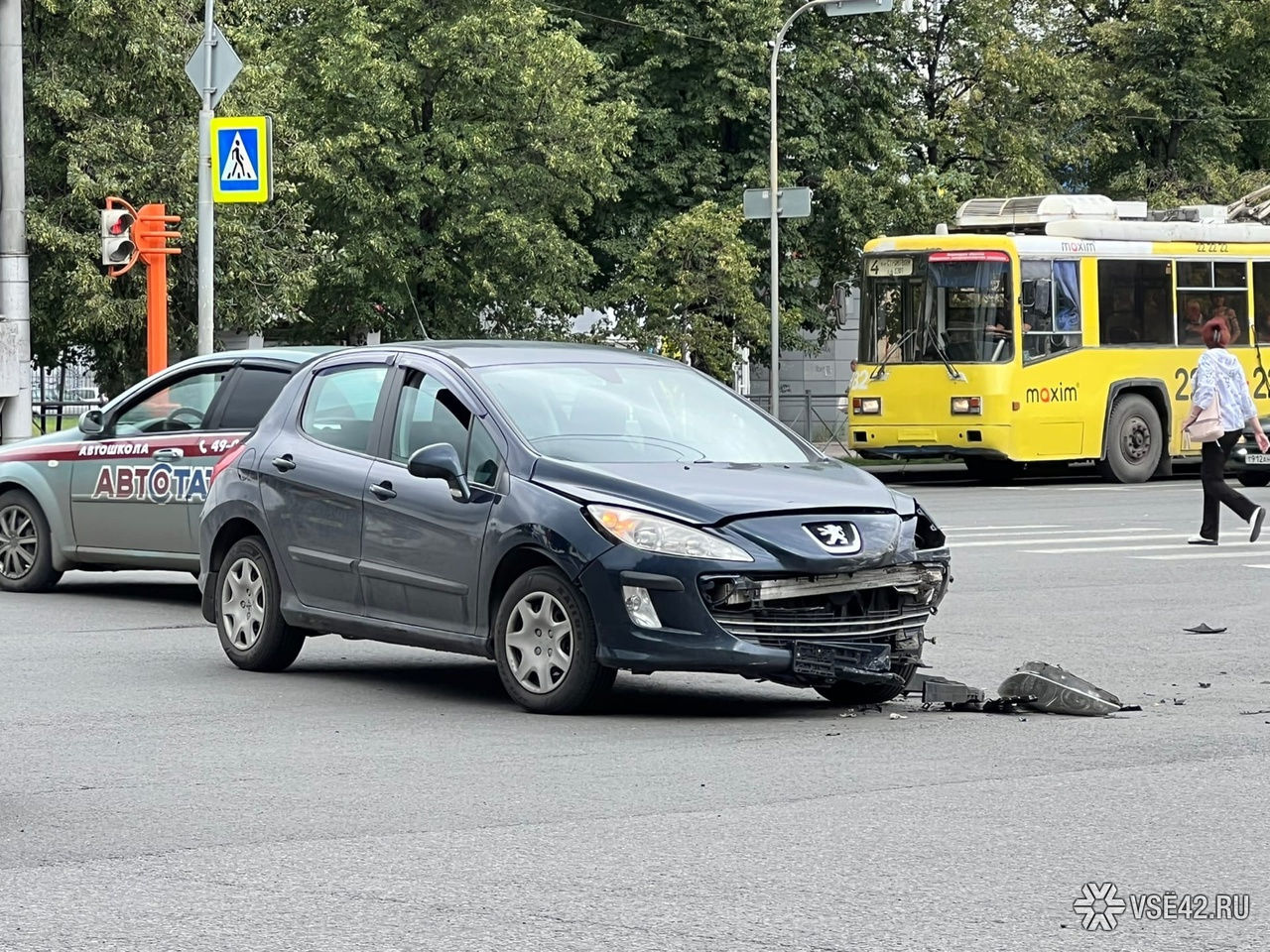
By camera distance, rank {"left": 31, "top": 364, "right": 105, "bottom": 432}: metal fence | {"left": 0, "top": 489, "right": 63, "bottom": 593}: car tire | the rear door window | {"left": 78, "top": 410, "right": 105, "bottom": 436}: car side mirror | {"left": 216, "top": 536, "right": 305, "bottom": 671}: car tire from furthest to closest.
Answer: {"left": 31, "top": 364, "right": 105, "bottom": 432}: metal fence
{"left": 0, "top": 489, "right": 63, "bottom": 593}: car tire
{"left": 78, "top": 410, "right": 105, "bottom": 436}: car side mirror
{"left": 216, "top": 536, "right": 305, "bottom": 671}: car tire
the rear door window

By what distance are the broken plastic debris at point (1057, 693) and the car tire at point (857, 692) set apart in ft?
1.43

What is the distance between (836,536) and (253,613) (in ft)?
10.7

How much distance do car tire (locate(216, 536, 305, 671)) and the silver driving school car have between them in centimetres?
213

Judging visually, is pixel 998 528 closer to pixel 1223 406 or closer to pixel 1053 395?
pixel 1223 406

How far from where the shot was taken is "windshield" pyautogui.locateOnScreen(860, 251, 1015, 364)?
29.0 metres

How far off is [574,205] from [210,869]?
3188 cm

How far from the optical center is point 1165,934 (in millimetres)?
5508

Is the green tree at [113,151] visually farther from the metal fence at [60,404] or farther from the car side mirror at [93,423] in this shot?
the car side mirror at [93,423]

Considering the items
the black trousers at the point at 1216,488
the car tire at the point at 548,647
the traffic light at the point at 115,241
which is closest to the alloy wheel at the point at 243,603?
the car tire at the point at 548,647

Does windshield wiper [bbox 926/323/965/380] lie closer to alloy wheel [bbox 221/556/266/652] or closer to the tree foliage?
the tree foliage

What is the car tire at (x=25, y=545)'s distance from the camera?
15.0m

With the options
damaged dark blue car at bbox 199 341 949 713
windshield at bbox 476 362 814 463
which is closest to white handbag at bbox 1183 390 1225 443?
damaged dark blue car at bbox 199 341 949 713

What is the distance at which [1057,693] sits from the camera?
9.50 metres

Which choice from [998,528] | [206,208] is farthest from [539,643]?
[206,208]
